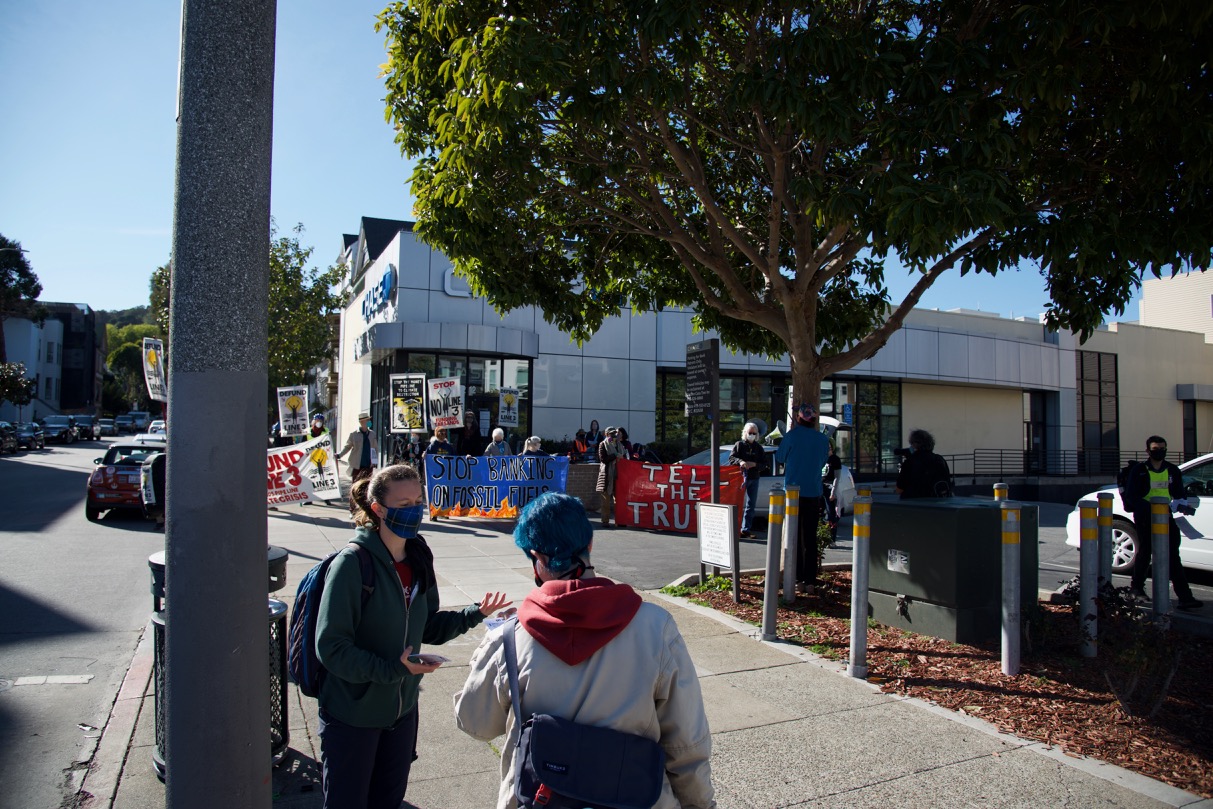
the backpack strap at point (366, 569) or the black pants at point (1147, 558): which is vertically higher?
the backpack strap at point (366, 569)

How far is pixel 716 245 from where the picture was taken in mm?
9672

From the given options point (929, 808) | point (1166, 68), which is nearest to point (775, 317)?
point (1166, 68)

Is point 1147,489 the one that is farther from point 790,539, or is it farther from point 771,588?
point 771,588

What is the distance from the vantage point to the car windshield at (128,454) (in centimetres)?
1487

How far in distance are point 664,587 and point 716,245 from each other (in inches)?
159

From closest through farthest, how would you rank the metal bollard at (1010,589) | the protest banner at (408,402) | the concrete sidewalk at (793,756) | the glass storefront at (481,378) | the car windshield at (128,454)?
1. the concrete sidewalk at (793,756)
2. the metal bollard at (1010,589)
3. the car windshield at (128,454)
4. the protest banner at (408,402)
5. the glass storefront at (481,378)

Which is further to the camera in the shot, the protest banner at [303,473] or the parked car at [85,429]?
the parked car at [85,429]

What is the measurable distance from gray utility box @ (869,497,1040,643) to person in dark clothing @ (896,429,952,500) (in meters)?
1.03

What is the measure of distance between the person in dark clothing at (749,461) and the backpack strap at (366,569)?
10.7 meters

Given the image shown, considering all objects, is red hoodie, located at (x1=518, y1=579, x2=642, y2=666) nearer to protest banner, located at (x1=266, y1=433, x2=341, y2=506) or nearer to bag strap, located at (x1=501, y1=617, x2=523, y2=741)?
bag strap, located at (x1=501, y1=617, x2=523, y2=741)

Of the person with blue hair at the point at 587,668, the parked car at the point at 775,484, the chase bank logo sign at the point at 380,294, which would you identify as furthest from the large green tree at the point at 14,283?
the person with blue hair at the point at 587,668

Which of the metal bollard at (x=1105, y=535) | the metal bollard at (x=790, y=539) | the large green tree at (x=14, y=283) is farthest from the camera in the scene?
the large green tree at (x=14, y=283)

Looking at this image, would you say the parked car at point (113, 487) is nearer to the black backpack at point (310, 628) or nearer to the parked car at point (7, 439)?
the black backpack at point (310, 628)

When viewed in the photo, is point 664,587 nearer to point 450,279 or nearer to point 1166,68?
→ point 1166,68
